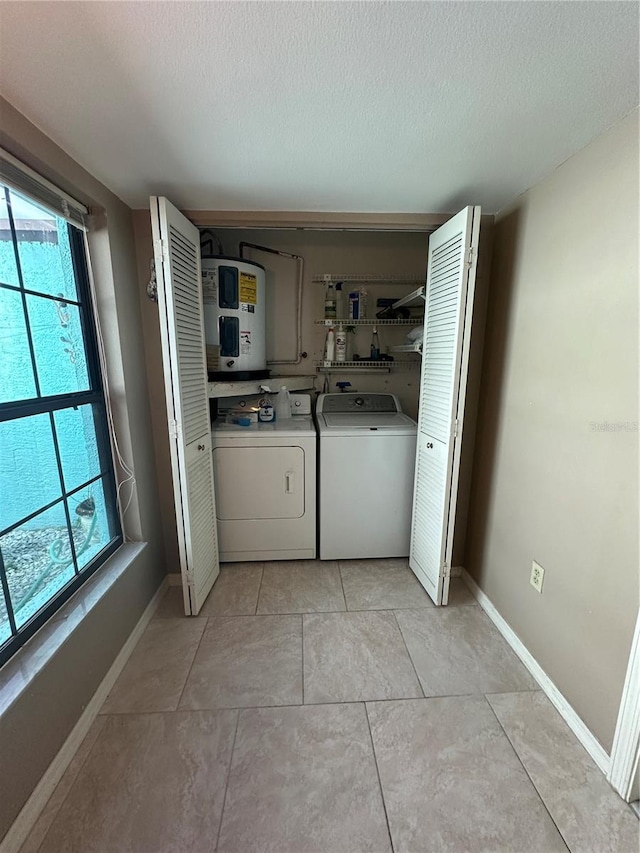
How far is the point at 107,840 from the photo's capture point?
102cm

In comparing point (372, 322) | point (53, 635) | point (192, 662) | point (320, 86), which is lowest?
point (192, 662)

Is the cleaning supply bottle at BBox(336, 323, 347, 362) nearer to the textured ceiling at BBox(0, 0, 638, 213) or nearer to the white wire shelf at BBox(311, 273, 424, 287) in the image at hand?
the white wire shelf at BBox(311, 273, 424, 287)

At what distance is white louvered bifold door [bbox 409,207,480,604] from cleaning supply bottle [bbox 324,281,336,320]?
28.7 inches

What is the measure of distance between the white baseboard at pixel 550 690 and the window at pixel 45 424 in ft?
6.85

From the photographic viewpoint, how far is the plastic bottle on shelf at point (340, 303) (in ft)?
8.38

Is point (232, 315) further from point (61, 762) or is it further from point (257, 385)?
point (61, 762)

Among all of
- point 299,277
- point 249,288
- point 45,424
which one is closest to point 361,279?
point 299,277

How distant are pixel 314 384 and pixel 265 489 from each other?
0.93 metres

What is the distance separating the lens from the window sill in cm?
105

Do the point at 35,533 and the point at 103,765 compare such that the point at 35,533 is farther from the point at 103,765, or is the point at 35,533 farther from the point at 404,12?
the point at 404,12

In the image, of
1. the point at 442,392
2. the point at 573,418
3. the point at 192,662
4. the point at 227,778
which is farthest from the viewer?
the point at 442,392

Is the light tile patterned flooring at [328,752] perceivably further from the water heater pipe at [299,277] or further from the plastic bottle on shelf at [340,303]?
the plastic bottle on shelf at [340,303]

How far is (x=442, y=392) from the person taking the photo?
1858mm

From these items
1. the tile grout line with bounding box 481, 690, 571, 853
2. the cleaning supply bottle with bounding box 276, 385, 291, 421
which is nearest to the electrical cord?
the cleaning supply bottle with bounding box 276, 385, 291, 421
